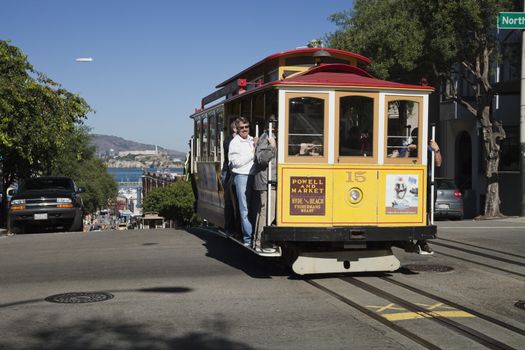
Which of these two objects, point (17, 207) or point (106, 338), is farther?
point (17, 207)

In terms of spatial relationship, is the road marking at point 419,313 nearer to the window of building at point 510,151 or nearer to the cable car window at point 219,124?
the cable car window at point 219,124

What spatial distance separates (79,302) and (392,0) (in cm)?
2119

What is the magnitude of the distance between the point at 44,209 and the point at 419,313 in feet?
44.5

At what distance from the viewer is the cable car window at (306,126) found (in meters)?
9.11

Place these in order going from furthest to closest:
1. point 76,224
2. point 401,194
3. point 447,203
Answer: point 447,203
point 76,224
point 401,194

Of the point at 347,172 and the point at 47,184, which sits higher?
the point at 347,172

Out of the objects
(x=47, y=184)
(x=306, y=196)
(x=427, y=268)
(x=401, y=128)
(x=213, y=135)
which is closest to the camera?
(x=306, y=196)

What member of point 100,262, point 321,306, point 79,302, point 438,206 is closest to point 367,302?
point 321,306

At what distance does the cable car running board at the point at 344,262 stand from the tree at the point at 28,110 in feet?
44.5

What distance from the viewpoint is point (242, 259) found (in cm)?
1116

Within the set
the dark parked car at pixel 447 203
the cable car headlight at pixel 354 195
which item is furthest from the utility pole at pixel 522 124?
the cable car headlight at pixel 354 195

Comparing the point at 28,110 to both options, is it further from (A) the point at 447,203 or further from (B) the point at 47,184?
(A) the point at 447,203

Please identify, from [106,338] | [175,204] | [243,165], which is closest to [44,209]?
[243,165]

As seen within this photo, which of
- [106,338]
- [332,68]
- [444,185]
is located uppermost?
[332,68]
